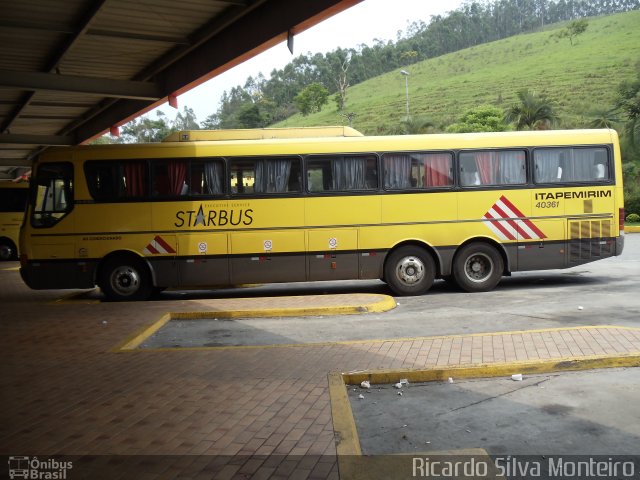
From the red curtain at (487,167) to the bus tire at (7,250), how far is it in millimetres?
20606

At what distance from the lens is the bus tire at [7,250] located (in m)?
25.2

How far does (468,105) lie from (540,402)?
7539cm

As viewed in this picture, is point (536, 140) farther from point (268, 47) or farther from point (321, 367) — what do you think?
point (321, 367)

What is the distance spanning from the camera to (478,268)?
12.6m

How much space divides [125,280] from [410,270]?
5.72 meters

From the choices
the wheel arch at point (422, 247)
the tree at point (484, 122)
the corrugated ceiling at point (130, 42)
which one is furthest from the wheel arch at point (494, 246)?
the tree at point (484, 122)

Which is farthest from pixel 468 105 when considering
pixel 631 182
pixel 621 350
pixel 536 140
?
pixel 621 350

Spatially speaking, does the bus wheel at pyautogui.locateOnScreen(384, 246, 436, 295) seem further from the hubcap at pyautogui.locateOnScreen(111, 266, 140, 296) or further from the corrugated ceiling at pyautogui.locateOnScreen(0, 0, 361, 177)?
the hubcap at pyautogui.locateOnScreen(111, 266, 140, 296)

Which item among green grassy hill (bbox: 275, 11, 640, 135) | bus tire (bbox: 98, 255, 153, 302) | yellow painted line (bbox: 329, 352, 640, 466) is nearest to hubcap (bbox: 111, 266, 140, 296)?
bus tire (bbox: 98, 255, 153, 302)

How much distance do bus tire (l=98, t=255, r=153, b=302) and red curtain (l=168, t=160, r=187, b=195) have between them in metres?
1.60

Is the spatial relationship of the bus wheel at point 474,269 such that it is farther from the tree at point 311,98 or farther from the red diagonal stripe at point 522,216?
the tree at point 311,98

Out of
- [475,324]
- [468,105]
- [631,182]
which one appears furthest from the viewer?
[468,105]

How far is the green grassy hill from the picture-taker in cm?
7281

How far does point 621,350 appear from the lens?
6910 millimetres
